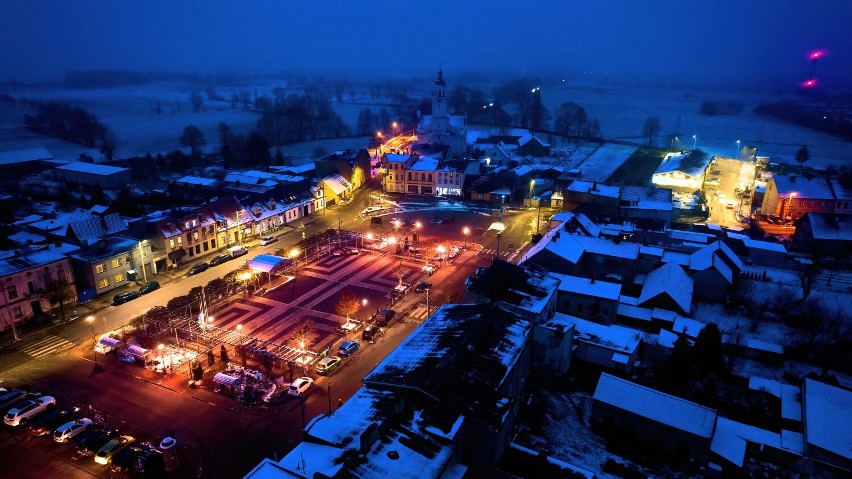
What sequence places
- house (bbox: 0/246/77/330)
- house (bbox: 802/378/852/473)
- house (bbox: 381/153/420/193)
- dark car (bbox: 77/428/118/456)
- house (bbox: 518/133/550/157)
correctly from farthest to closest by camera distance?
house (bbox: 518/133/550/157) < house (bbox: 381/153/420/193) < house (bbox: 0/246/77/330) < dark car (bbox: 77/428/118/456) < house (bbox: 802/378/852/473)

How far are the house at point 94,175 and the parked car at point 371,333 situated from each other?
41.4 metres

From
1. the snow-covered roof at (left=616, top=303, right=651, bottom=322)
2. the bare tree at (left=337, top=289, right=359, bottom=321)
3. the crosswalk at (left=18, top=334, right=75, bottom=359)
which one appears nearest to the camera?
the crosswalk at (left=18, top=334, right=75, bottom=359)

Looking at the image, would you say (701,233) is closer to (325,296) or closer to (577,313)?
(577,313)

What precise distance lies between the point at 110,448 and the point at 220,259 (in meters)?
18.7

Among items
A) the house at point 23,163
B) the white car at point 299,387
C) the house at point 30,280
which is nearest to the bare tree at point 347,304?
the white car at point 299,387

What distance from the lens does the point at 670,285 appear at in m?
27.4

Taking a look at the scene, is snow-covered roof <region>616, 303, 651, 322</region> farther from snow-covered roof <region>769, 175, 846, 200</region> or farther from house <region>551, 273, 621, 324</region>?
snow-covered roof <region>769, 175, 846, 200</region>

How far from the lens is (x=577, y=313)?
27047 mm

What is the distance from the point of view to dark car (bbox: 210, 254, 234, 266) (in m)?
34.0

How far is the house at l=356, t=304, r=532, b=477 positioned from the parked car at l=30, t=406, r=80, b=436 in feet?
38.2

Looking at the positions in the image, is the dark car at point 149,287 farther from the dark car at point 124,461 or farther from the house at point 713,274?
the house at point 713,274

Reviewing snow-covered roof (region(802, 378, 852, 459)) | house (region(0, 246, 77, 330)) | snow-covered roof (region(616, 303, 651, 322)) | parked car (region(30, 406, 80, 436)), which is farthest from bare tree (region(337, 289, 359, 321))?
snow-covered roof (region(802, 378, 852, 459))

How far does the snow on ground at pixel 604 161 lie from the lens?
6295cm

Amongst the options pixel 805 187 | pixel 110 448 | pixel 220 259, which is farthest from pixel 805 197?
pixel 110 448
